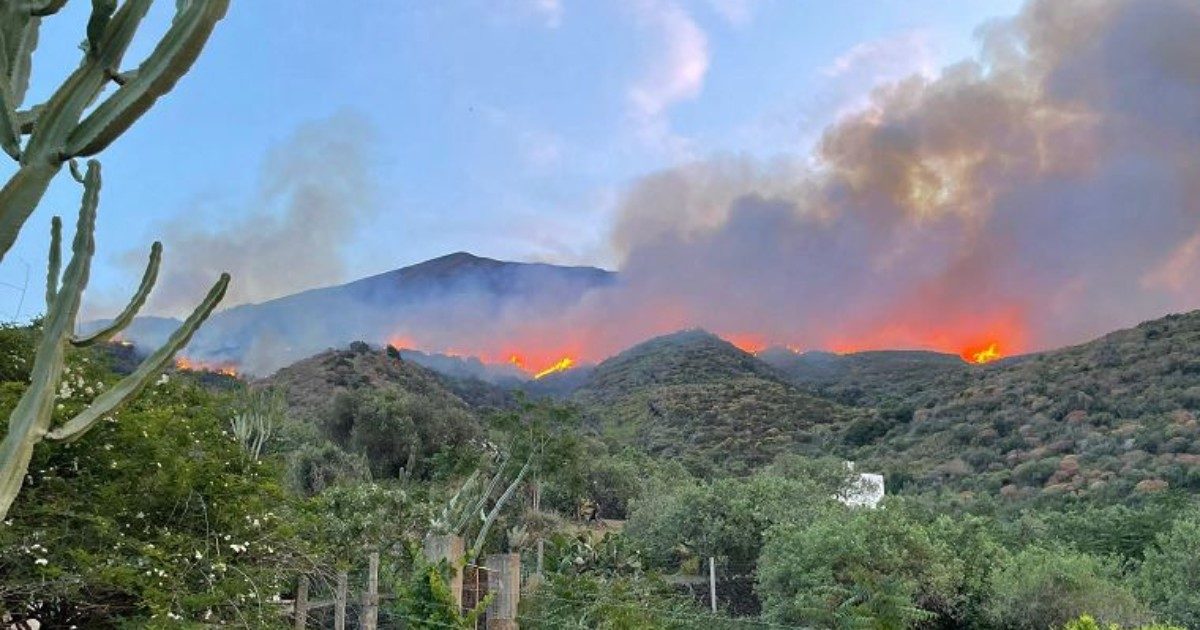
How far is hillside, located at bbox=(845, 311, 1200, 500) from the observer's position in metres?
22.9

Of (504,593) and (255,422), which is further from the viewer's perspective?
(255,422)

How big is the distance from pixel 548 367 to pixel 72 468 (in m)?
47.4

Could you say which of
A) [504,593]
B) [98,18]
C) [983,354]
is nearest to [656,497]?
[504,593]

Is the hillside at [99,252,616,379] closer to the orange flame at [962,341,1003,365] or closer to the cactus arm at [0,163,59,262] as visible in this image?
the orange flame at [962,341,1003,365]

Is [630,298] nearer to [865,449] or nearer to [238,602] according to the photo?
[865,449]

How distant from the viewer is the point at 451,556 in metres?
8.40

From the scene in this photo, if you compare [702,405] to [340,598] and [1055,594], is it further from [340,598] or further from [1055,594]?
[340,598]

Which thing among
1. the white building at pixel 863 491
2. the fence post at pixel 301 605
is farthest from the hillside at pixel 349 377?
the fence post at pixel 301 605

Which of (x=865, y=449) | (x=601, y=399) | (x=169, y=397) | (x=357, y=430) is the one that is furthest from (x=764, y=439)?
(x=169, y=397)

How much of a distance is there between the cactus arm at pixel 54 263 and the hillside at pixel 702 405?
28.3 m

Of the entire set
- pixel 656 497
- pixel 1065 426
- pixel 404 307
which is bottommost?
pixel 656 497

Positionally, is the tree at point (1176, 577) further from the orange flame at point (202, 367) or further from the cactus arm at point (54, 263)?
the orange flame at point (202, 367)

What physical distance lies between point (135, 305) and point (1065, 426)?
2924 cm

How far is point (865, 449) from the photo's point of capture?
31438 mm
